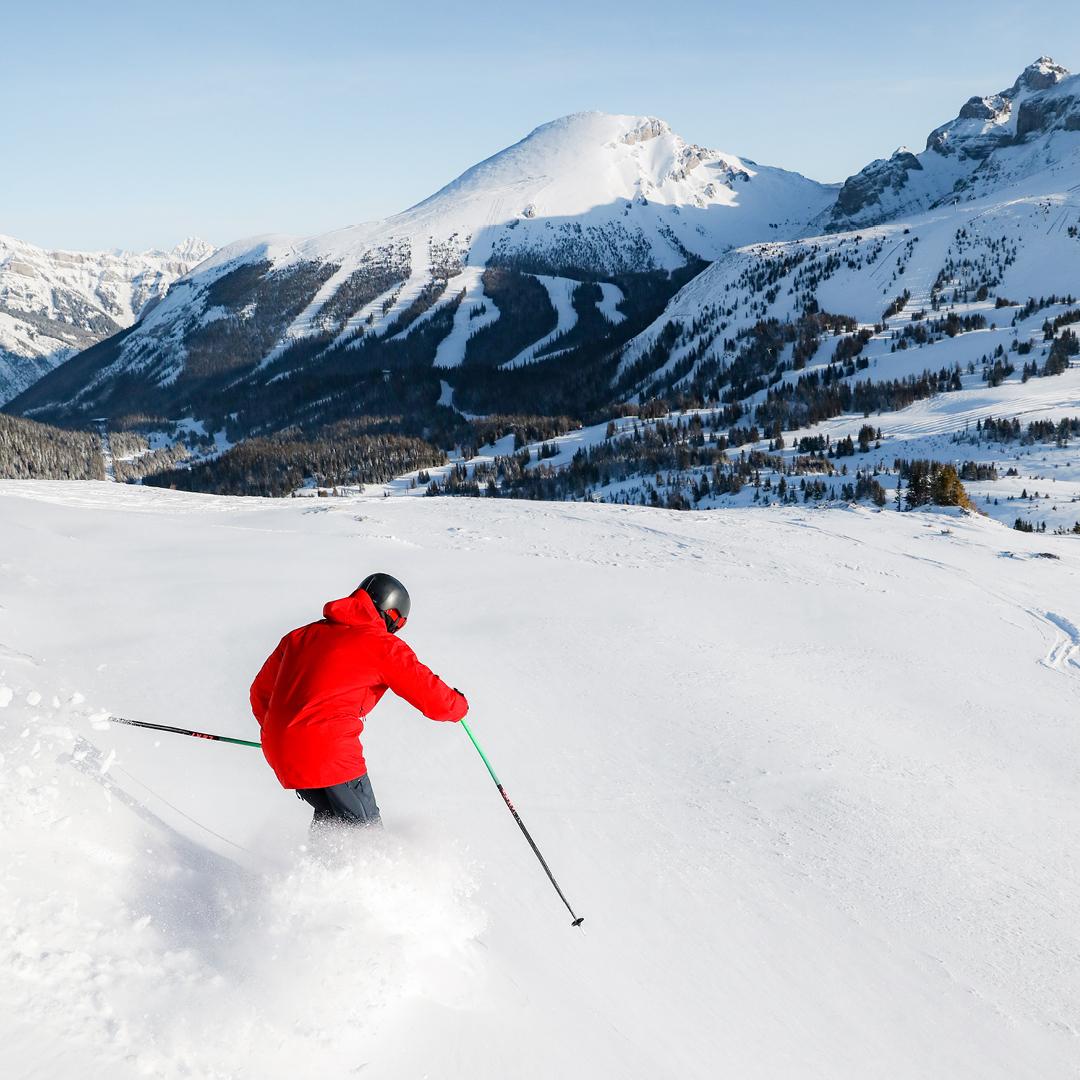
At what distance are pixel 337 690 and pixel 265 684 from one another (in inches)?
27.3

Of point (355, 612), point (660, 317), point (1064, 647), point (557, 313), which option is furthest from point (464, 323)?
point (355, 612)

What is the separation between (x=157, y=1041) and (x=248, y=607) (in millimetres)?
7546

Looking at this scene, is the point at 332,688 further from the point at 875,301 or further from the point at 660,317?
the point at 660,317

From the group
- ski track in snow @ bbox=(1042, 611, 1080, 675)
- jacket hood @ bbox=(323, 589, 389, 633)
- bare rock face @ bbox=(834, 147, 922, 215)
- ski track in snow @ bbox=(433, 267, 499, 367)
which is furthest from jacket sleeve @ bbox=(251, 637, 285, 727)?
bare rock face @ bbox=(834, 147, 922, 215)

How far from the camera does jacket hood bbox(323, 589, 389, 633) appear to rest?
177 inches

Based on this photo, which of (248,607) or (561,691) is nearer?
(561,691)

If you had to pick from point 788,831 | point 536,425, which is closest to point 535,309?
point 536,425

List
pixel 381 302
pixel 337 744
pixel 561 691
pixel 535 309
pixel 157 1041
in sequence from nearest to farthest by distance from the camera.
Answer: pixel 157 1041, pixel 337 744, pixel 561 691, pixel 535 309, pixel 381 302

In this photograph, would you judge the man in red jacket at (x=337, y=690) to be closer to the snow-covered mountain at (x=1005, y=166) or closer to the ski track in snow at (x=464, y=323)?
the snow-covered mountain at (x=1005, y=166)

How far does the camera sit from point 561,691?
8258 mm

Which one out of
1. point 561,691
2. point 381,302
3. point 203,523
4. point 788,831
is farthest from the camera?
point 381,302

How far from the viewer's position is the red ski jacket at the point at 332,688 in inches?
173

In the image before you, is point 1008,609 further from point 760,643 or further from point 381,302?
point 381,302

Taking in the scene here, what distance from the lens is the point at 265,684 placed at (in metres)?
4.76
